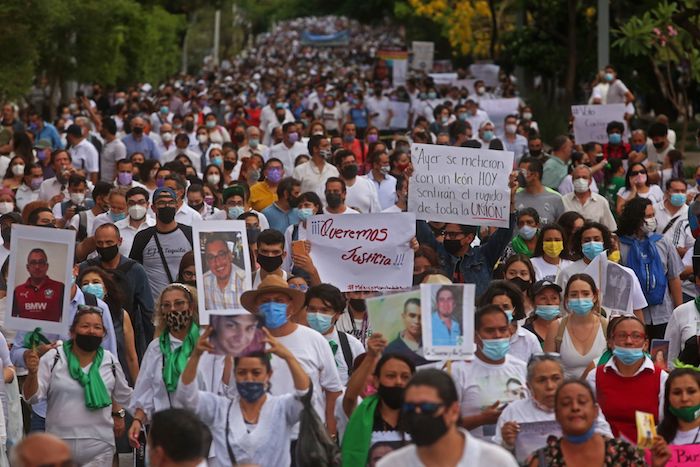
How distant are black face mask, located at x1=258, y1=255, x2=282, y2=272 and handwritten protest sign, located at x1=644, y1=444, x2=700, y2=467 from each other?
3338mm

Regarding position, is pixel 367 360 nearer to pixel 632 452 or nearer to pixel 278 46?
pixel 632 452

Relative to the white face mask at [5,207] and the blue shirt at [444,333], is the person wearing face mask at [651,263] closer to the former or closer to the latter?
the blue shirt at [444,333]

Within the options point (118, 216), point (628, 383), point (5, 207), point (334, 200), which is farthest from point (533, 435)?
point (5, 207)

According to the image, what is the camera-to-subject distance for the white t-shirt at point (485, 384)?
26.8ft

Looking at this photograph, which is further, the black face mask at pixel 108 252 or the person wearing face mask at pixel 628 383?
the black face mask at pixel 108 252

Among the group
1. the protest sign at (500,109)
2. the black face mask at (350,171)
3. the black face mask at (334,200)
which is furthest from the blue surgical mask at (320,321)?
the protest sign at (500,109)

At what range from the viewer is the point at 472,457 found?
612 cm

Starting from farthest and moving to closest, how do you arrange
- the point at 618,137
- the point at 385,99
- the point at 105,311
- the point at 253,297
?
1. the point at 385,99
2. the point at 618,137
3. the point at 105,311
4. the point at 253,297

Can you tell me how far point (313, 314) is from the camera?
9.20 meters

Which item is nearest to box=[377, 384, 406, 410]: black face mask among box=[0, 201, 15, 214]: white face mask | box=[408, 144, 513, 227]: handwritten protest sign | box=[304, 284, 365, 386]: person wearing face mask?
box=[304, 284, 365, 386]: person wearing face mask

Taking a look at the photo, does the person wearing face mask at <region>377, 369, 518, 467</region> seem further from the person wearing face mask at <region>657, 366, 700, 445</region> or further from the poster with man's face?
the poster with man's face

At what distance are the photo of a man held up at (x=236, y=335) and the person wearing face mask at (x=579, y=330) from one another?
2.37 m

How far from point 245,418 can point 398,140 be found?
39.9ft

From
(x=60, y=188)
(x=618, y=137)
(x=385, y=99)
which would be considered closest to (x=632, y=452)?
(x=60, y=188)
